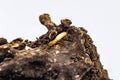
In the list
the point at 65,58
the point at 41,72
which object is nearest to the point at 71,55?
the point at 65,58

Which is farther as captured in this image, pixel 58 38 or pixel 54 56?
pixel 58 38

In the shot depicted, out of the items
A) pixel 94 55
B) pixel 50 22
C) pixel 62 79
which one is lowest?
pixel 62 79

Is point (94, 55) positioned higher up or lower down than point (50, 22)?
lower down

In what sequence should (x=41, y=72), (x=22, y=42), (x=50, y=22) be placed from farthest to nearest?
(x=50, y=22) < (x=22, y=42) < (x=41, y=72)

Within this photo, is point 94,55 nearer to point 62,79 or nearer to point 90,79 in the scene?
point 90,79

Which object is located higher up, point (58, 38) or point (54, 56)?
point (58, 38)

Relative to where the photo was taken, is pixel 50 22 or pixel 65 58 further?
pixel 50 22

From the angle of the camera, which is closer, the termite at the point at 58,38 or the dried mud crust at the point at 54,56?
the dried mud crust at the point at 54,56

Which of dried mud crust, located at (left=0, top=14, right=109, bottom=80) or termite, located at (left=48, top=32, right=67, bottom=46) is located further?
termite, located at (left=48, top=32, right=67, bottom=46)
